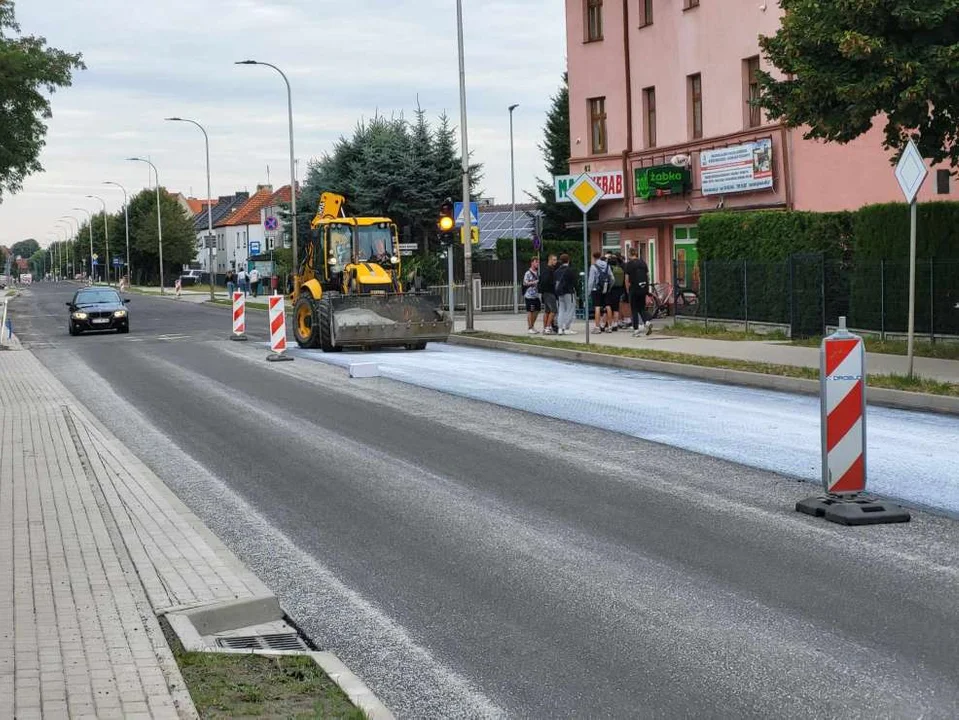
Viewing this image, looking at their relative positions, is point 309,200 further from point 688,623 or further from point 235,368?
point 688,623

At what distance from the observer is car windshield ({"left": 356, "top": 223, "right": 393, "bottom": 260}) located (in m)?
29.1

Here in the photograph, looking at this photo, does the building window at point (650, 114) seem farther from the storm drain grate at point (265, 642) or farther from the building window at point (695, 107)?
the storm drain grate at point (265, 642)

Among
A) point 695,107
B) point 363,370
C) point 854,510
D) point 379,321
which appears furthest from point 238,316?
point 854,510

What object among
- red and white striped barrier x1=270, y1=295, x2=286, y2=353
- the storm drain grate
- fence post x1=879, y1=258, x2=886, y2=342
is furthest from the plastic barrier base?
red and white striped barrier x1=270, y1=295, x2=286, y2=353

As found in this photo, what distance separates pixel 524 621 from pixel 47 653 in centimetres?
216

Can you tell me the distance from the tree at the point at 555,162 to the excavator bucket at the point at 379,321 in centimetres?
3891

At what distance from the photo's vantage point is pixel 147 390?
20.2m

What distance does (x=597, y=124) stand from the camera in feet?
141

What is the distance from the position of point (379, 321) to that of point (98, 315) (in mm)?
15015

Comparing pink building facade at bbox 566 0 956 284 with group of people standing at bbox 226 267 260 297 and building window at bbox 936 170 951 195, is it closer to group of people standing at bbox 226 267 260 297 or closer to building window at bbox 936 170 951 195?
building window at bbox 936 170 951 195

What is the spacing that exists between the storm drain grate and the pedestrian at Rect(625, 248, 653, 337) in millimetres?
22960

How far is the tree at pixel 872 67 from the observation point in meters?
18.0

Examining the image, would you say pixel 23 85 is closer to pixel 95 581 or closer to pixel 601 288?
pixel 601 288

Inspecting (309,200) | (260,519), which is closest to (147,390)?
(260,519)
